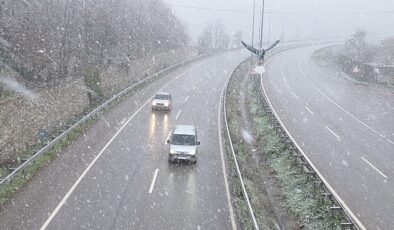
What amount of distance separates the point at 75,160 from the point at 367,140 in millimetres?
17440

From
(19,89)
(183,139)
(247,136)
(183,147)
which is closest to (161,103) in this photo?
(247,136)

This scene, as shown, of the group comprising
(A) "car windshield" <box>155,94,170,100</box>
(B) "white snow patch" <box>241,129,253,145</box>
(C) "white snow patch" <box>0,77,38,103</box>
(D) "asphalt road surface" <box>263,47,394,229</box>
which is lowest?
(B) "white snow patch" <box>241,129,253,145</box>

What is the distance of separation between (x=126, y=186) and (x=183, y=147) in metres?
4.46

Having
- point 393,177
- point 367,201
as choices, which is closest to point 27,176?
point 367,201

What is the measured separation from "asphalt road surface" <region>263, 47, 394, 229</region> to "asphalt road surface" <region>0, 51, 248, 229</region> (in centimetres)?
541

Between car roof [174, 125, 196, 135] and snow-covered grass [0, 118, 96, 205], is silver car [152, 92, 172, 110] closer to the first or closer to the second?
snow-covered grass [0, 118, 96, 205]

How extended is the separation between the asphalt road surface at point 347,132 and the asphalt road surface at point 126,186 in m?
5.41

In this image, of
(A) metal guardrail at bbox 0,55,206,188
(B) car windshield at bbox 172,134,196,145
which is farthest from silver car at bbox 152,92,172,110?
(B) car windshield at bbox 172,134,196,145

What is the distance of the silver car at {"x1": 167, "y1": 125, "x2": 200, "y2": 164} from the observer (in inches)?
928

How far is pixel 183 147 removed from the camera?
23859 mm

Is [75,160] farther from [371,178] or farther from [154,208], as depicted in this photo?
[371,178]

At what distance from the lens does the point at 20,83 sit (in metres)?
35.1

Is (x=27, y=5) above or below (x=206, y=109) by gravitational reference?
above

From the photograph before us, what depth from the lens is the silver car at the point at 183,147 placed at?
23562 millimetres
